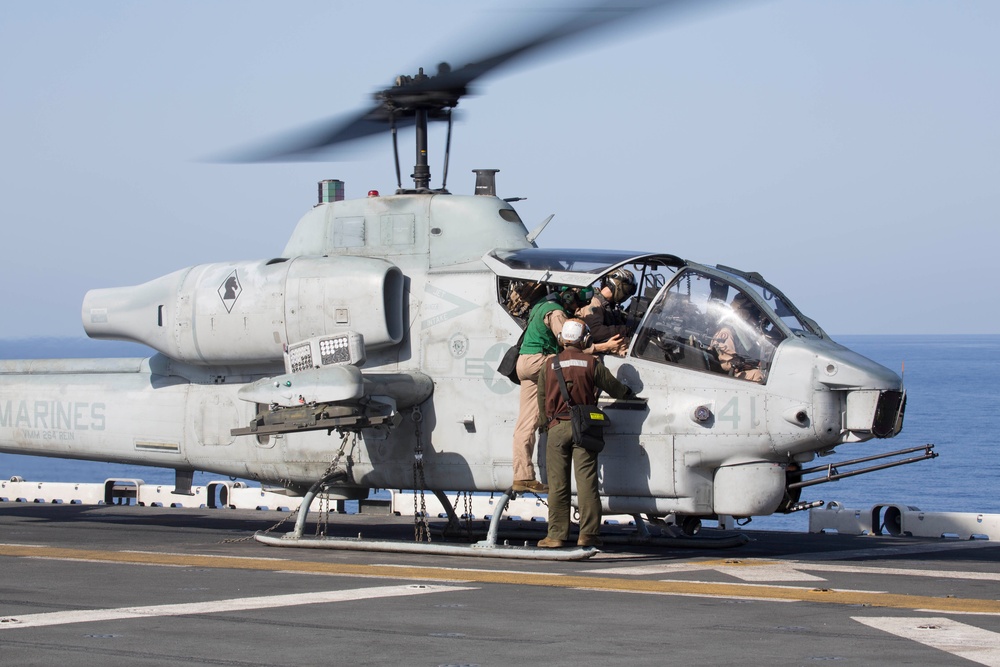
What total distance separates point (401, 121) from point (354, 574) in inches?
185

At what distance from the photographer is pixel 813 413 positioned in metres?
10.4

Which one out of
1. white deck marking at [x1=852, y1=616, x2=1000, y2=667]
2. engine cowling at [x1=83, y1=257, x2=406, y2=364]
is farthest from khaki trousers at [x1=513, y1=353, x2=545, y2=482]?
white deck marking at [x1=852, y1=616, x2=1000, y2=667]

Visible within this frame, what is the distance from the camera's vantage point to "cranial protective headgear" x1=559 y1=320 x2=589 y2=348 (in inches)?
421

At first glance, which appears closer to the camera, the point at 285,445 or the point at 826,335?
the point at 826,335

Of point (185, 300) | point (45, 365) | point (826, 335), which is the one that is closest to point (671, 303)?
point (826, 335)

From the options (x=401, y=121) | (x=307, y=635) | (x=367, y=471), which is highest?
(x=401, y=121)

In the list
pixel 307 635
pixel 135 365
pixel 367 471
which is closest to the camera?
pixel 307 635

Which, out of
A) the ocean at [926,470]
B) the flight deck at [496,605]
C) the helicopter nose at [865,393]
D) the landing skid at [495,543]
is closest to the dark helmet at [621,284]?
the helicopter nose at [865,393]

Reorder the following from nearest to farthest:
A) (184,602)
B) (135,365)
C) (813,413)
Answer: (184,602), (813,413), (135,365)

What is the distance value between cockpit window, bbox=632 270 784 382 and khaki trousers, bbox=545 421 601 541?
0.98 m

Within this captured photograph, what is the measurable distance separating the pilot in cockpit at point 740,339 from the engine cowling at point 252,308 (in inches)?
117

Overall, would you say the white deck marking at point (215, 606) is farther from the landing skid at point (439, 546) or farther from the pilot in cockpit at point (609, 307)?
the pilot in cockpit at point (609, 307)

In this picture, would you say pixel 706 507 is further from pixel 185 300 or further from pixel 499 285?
pixel 185 300

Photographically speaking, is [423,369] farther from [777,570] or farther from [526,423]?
[777,570]
